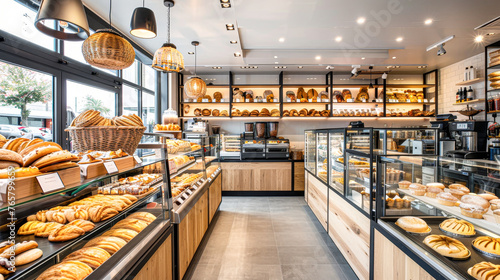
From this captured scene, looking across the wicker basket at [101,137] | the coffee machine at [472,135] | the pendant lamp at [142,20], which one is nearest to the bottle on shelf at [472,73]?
the coffee machine at [472,135]

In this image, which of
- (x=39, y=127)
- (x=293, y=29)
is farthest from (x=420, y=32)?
(x=39, y=127)

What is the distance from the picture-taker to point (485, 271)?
3.69ft

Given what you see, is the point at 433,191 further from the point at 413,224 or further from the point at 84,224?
the point at 84,224

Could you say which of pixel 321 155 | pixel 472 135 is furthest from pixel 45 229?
pixel 472 135

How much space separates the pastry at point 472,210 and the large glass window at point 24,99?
139 inches

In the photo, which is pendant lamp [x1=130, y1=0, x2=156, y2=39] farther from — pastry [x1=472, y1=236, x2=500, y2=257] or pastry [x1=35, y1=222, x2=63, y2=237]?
pastry [x1=472, y1=236, x2=500, y2=257]

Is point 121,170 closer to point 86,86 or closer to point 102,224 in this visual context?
point 102,224

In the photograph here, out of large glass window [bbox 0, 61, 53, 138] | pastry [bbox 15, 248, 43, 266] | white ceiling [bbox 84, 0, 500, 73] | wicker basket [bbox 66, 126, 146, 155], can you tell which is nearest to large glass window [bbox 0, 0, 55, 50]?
large glass window [bbox 0, 61, 53, 138]

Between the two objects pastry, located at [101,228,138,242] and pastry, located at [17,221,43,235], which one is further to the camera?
pastry, located at [101,228,138,242]

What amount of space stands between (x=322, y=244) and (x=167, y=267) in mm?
2085

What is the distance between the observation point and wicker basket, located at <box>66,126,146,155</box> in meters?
1.38

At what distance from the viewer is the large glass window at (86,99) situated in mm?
2936

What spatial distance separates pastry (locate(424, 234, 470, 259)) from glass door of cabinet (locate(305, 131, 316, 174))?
274 centimetres

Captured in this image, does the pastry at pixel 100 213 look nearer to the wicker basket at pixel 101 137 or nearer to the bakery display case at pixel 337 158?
the wicker basket at pixel 101 137
